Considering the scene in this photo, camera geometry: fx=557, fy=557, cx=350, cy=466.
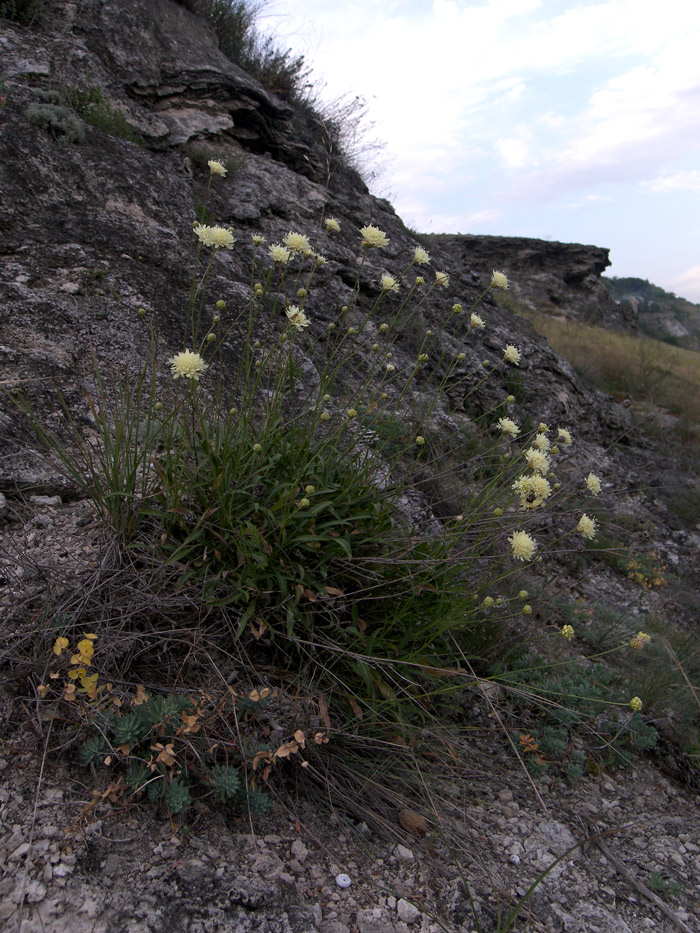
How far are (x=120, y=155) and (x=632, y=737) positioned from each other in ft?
16.4

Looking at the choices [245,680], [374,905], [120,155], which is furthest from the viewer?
[120,155]

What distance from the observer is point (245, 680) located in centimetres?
196

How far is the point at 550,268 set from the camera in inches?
782

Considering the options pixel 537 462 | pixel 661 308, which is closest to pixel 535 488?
pixel 537 462

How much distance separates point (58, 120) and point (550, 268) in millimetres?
Result: 19021

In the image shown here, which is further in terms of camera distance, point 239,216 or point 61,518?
point 239,216

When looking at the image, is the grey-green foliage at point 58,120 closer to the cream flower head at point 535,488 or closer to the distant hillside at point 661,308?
the cream flower head at point 535,488

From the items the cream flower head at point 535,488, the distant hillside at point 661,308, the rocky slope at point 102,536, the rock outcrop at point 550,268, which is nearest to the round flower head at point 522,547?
the cream flower head at point 535,488

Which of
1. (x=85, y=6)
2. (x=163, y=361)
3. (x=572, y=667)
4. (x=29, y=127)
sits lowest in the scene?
(x=572, y=667)

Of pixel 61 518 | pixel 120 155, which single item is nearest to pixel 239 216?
pixel 120 155

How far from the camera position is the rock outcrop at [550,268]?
18312mm

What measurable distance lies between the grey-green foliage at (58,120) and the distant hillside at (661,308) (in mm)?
29254

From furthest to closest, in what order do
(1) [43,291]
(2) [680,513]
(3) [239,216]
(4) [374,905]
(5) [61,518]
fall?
(2) [680,513] < (3) [239,216] < (1) [43,291] < (5) [61,518] < (4) [374,905]

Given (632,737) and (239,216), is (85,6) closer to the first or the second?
(239,216)
